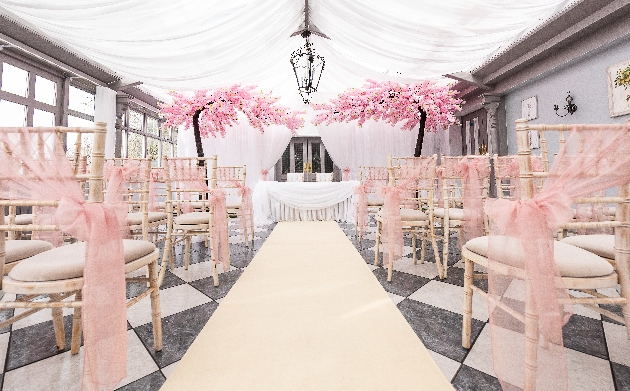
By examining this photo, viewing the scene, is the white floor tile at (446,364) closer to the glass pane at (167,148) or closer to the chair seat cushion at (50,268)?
the chair seat cushion at (50,268)

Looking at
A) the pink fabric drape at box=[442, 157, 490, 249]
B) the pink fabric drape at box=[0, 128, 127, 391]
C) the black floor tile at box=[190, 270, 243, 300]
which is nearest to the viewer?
the pink fabric drape at box=[0, 128, 127, 391]

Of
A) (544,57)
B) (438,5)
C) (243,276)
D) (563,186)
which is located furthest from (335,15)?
(563,186)

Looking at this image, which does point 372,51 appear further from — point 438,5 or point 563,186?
point 563,186

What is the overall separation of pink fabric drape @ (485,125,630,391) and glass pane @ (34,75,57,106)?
226 inches

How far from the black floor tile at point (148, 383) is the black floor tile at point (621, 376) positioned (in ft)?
5.48

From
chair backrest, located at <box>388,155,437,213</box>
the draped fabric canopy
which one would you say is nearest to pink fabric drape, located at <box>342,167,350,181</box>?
the draped fabric canopy

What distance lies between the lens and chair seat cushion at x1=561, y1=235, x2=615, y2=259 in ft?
3.77

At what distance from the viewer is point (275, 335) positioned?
4.45 feet

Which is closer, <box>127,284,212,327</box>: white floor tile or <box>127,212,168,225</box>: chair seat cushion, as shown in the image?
<box>127,284,212,327</box>: white floor tile

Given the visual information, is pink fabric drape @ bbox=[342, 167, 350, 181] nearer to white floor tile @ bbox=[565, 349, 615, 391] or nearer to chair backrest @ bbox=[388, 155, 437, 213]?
chair backrest @ bbox=[388, 155, 437, 213]

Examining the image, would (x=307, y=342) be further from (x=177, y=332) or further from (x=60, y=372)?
(x=60, y=372)

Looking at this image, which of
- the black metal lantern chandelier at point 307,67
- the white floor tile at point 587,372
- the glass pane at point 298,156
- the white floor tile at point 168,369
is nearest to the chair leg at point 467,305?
the white floor tile at point 587,372

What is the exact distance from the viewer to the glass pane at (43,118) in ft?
13.1

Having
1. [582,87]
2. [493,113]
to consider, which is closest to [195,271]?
[582,87]
